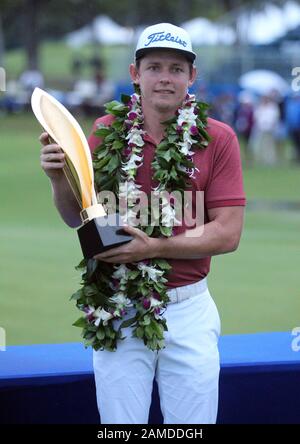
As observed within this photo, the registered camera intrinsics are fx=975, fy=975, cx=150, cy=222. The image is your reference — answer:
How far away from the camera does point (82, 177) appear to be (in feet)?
10.4

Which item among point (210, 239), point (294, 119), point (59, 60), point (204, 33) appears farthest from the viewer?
point (59, 60)

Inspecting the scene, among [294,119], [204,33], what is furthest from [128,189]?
[204,33]

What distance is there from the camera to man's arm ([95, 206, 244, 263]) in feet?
10.3

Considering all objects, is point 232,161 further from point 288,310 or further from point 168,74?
point 288,310

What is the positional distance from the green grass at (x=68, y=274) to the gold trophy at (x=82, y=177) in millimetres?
3690

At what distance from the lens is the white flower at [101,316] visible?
3270 millimetres

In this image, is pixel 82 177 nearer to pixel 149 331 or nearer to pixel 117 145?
pixel 117 145

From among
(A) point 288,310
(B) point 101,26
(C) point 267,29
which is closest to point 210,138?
(A) point 288,310

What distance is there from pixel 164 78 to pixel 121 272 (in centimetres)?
66

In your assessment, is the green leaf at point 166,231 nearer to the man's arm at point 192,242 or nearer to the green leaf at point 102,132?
the man's arm at point 192,242

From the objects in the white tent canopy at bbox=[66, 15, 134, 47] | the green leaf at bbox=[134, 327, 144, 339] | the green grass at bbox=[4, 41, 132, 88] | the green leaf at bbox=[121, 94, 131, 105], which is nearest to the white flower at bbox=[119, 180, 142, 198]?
the green leaf at bbox=[121, 94, 131, 105]

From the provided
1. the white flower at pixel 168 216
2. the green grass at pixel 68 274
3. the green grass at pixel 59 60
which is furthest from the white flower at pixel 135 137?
the green grass at pixel 59 60

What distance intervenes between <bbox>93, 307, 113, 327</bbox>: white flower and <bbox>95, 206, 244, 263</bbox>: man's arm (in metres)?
0.22

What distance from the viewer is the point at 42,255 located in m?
10.3
